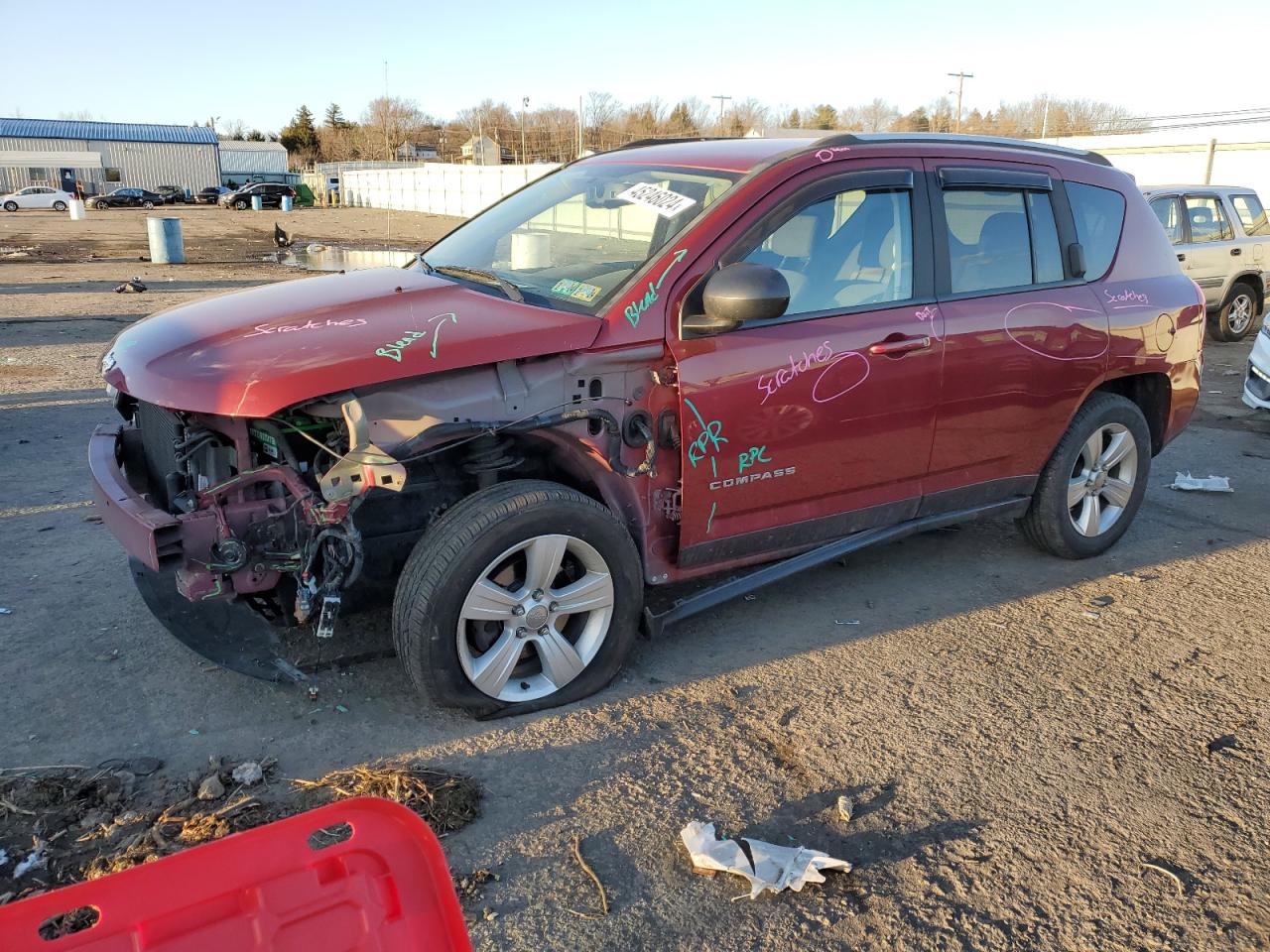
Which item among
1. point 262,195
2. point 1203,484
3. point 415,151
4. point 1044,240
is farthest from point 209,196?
point 1044,240

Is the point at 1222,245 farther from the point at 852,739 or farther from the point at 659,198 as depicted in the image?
the point at 852,739

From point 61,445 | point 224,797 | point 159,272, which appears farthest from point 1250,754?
point 159,272

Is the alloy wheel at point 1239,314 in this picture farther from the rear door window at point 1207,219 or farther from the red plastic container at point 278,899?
the red plastic container at point 278,899

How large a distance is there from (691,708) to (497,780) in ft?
2.73

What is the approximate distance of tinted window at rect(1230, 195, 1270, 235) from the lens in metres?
12.5

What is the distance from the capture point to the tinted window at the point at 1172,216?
38.1 ft

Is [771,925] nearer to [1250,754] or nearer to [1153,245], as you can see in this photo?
[1250,754]

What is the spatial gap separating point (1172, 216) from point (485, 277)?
10.9 meters

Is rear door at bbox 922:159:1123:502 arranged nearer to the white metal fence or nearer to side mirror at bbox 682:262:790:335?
side mirror at bbox 682:262:790:335

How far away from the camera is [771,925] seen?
8.39 ft

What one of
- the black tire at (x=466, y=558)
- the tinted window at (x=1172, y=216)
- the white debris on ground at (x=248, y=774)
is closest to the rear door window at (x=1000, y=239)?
the black tire at (x=466, y=558)

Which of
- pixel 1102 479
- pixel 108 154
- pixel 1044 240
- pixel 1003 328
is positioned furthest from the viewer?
pixel 108 154

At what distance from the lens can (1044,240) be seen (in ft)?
15.3

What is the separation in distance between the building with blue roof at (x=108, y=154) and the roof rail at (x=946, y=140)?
80.2 m
